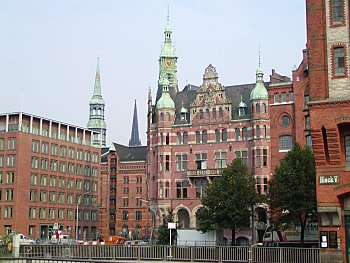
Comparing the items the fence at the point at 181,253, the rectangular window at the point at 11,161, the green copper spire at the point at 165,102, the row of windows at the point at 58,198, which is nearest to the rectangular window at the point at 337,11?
the fence at the point at 181,253

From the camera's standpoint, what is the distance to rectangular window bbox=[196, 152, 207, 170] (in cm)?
8900

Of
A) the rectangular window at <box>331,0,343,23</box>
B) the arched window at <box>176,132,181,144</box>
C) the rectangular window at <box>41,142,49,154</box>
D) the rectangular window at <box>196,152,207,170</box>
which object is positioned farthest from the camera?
the rectangular window at <box>41,142,49,154</box>

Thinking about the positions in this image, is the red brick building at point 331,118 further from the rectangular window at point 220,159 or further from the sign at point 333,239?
the rectangular window at point 220,159

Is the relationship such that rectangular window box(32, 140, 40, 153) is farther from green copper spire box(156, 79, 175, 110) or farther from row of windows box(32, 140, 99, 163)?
green copper spire box(156, 79, 175, 110)

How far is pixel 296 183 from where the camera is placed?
64.0 metres

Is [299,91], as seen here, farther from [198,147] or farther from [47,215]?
[47,215]

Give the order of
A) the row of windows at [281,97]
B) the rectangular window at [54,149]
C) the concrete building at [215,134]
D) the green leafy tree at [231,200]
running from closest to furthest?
1. the green leafy tree at [231,200]
2. the row of windows at [281,97]
3. the concrete building at [215,134]
4. the rectangular window at [54,149]

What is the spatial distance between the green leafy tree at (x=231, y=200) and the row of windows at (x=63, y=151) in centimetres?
4917

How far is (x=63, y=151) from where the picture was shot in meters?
122

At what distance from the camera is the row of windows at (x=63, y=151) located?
114m

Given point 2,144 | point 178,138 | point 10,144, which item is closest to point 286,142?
point 178,138

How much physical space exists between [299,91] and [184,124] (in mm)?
19728

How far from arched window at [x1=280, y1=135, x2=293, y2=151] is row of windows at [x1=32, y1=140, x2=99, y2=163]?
→ 51.0 metres

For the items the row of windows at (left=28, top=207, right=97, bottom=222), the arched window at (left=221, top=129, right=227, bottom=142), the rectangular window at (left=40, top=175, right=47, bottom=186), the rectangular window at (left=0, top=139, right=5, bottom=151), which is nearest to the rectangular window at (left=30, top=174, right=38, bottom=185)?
the rectangular window at (left=40, top=175, right=47, bottom=186)
